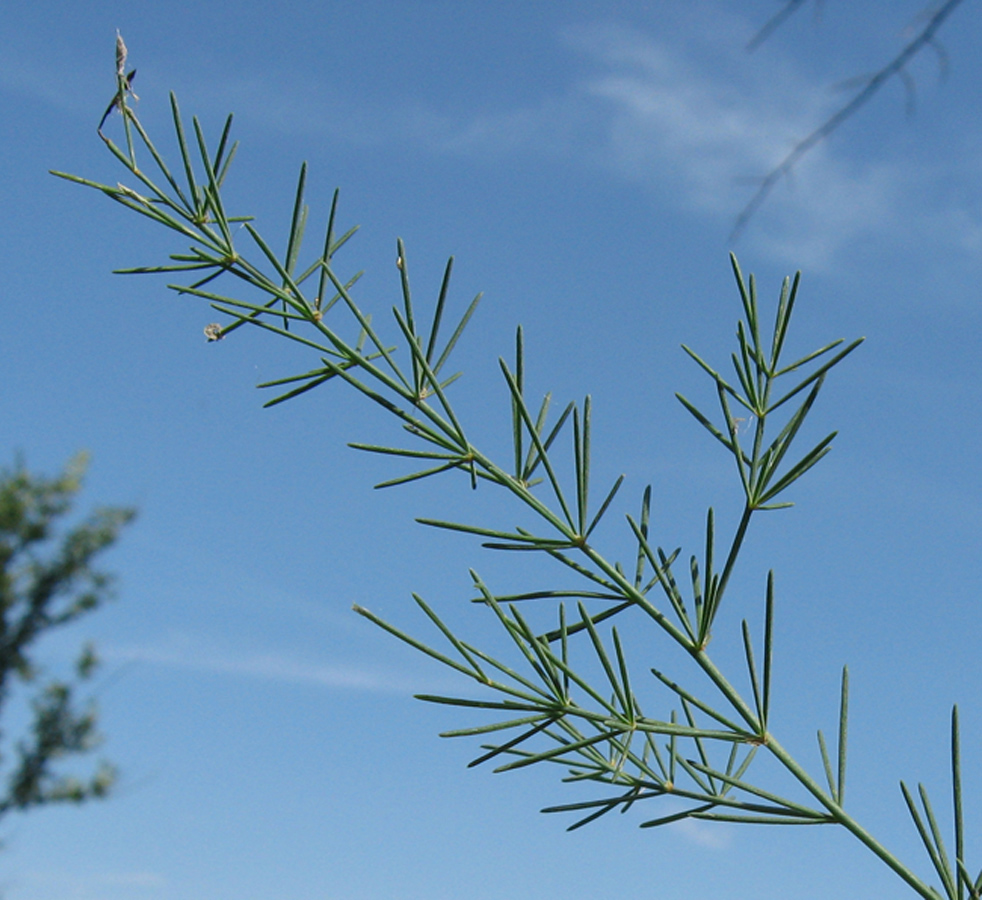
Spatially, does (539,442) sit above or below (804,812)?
above

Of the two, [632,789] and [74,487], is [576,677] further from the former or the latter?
[74,487]

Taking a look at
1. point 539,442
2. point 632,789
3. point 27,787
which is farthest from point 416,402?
point 27,787

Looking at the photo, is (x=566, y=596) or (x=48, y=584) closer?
(x=566, y=596)

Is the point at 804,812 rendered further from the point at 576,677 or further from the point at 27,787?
the point at 27,787

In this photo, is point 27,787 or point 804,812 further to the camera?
point 27,787

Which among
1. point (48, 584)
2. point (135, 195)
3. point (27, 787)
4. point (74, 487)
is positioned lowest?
point (135, 195)

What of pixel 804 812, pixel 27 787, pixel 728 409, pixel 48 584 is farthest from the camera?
pixel 48 584

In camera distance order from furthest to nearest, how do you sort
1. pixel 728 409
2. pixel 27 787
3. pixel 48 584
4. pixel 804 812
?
pixel 48 584
pixel 27 787
pixel 728 409
pixel 804 812

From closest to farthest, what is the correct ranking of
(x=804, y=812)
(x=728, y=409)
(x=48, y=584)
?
(x=804, y=812)
(x=728, y=409)
(x=48, y=584)

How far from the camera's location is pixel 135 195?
402 mm

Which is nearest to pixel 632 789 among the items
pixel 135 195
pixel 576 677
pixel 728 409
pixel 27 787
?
pixel 576 677

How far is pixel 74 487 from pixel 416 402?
30.7 feet

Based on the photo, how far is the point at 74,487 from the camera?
29.2 ft

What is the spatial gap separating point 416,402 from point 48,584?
932cm
